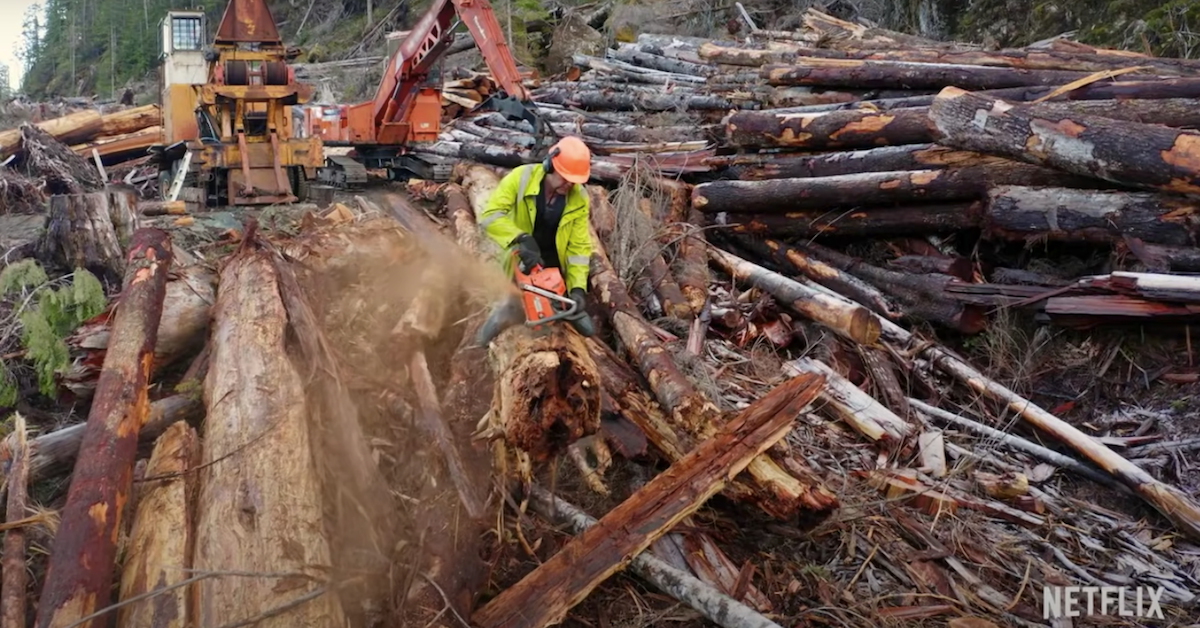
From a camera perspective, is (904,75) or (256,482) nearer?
(256,482)

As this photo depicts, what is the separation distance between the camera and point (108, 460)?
4051 mm

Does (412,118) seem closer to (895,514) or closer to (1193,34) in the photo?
(895,514)

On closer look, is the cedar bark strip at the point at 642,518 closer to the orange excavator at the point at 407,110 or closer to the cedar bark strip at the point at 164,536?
the cedar bark strip at the point at 164,536

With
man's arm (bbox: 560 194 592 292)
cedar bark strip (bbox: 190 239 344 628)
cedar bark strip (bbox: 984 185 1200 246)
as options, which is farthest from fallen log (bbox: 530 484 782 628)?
cedar bark strip (bbox: 984 185 1200 246)

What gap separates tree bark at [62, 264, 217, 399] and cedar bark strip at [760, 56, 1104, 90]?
7.42 m

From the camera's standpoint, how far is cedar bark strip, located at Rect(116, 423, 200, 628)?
349cm

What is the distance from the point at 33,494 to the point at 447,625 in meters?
2.58

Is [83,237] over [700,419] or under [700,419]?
over

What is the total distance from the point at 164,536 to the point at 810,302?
202 inches

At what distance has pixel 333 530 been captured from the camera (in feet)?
13.6

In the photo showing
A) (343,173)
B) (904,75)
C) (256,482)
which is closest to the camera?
(256,482)

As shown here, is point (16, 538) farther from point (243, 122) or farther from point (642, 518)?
point (243, 122)

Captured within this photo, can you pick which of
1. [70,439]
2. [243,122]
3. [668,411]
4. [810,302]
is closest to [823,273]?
[810,302]

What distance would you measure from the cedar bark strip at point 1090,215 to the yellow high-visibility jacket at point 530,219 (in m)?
3.93
